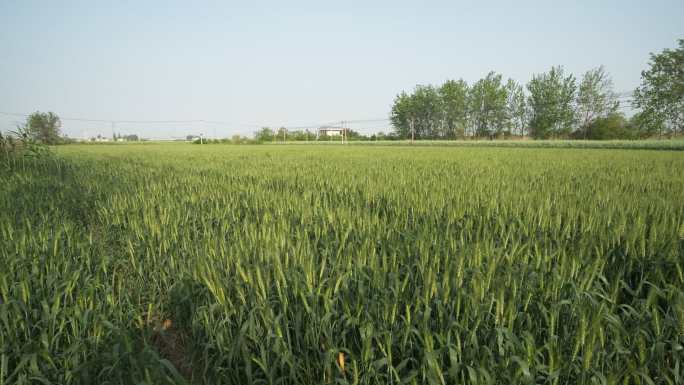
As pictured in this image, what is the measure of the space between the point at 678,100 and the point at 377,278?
52.3 metres

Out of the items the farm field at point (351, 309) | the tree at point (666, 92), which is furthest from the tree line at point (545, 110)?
the farm field at point (351, 309)

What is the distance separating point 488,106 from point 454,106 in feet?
19.7

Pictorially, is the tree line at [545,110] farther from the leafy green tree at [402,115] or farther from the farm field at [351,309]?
the farm field at [351,309]

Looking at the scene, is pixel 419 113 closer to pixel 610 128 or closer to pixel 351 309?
pixel 610 128

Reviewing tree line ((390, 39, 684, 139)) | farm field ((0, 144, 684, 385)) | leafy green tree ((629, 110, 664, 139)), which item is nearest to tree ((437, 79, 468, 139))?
tree line ((390, 39, 684, 139))

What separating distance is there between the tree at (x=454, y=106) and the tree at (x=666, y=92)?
1045 inches

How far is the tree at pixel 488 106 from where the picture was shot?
59625 millimetres

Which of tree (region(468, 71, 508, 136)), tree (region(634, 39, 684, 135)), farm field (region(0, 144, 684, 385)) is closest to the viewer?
farm field (region(0, 144, 684, 385))

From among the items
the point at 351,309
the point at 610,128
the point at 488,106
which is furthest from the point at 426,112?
the point at 351,309

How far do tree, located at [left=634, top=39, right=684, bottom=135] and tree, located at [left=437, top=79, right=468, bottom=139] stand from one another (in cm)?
→ 2655

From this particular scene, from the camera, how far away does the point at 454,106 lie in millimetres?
63344

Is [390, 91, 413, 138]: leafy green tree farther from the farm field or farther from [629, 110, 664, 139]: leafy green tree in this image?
the farm field

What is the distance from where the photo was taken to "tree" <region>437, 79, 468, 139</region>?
62.7 meters

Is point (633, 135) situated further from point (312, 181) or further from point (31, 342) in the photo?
point (31, 342)
